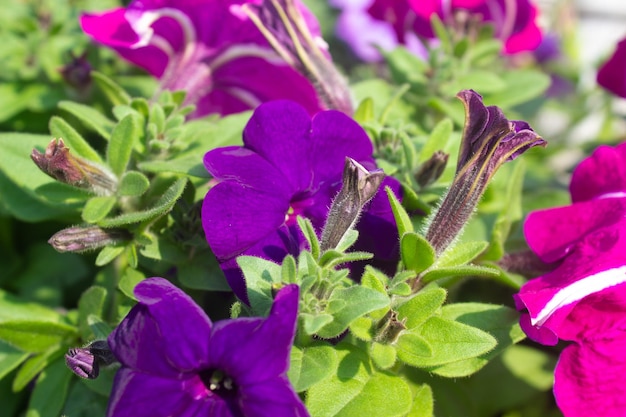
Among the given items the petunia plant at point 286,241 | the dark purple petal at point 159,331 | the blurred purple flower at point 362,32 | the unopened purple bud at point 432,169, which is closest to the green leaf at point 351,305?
the petunia plant at point 286,241

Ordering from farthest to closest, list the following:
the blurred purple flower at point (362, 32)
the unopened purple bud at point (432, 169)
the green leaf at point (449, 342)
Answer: the blurred purple flower at point (362, 32), the unopened purple bud at point (432, 169), the green leaf at point (449, 342)

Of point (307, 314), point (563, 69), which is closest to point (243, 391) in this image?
point (307, 314)

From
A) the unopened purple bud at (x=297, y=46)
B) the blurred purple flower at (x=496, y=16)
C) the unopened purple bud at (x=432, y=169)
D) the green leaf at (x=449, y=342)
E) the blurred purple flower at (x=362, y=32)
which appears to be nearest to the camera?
the green leaf at (x=449, y=342)

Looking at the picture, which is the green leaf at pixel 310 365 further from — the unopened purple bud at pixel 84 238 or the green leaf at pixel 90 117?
the green leaf at pixel 90 117

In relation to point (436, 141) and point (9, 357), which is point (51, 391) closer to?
point (9, 357)

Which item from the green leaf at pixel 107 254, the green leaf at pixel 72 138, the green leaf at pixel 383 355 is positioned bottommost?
the green leaf at pixel 383 355

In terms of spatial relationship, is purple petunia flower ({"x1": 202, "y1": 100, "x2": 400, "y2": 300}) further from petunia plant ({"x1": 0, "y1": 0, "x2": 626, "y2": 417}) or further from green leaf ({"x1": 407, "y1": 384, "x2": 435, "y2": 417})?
green leaf ({"x1": 407, "y1": 384, "x2": 435, "y2": 417})

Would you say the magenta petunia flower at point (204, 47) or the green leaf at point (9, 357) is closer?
the green leaf at point (9, 357)

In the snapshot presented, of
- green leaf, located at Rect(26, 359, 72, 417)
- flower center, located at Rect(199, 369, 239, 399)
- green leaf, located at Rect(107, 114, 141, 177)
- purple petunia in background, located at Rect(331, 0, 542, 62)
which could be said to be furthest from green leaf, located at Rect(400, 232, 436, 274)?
purple petunia in background, located at Rect(331, 0, 542, 62)
